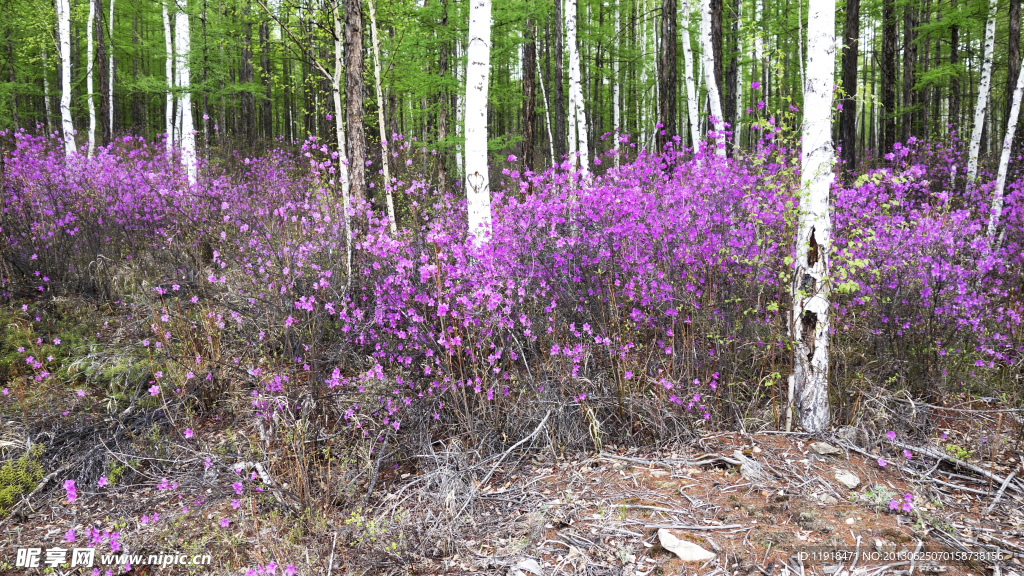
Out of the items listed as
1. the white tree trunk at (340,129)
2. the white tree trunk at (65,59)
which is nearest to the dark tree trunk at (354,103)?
the white tree trunk at (340,129)

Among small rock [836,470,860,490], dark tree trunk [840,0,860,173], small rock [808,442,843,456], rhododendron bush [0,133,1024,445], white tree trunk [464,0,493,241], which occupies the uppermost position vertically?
dark tree trunk [840,0,860,173]

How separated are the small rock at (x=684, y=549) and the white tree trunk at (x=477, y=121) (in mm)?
2667

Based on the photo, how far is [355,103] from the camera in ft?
18.8

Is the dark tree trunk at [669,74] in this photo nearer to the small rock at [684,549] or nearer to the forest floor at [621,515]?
the forest floor at [621,515]

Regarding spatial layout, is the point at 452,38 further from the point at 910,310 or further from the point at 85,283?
the point at 910,310

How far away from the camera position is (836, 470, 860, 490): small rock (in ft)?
8.61

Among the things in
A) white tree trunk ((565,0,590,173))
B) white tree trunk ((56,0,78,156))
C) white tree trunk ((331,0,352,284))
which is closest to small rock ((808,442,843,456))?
white tree trunk ((331,0,352,284))

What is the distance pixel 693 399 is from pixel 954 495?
1.34 meters

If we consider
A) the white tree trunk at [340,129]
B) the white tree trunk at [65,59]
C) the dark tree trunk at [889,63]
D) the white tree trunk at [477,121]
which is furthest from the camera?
the dark tree trunk at [889,63]

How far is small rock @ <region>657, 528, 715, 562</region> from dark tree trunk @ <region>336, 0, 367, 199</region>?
14.8 feet

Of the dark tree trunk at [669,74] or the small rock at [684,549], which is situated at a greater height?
the dark tree trunk at [669,74]

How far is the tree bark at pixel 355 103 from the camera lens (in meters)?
5.57

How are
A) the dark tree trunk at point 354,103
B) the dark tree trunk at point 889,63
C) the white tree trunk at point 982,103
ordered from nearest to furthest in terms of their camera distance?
the dark tree trunk at point 354,103, the white tree trunk at point 982,103, the dark tree trunk at point 889,63

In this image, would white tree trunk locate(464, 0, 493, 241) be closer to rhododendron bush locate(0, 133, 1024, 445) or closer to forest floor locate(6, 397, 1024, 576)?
rhododendron bush locate(0, 133, 1024, 445)
